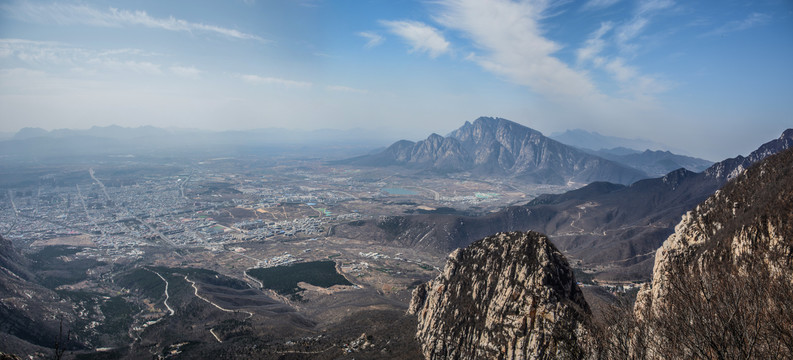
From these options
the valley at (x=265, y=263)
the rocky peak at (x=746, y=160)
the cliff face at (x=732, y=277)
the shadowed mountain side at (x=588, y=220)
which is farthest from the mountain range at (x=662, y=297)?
the rocky peak at (x=746, y=160)

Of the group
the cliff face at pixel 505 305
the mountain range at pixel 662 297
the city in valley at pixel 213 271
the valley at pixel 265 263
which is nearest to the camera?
the mountain range at pixel 662 297

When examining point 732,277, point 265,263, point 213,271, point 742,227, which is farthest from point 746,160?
point 213,271

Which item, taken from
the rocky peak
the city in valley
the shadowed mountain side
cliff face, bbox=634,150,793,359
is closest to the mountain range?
cliff face, bbox=634,150,793,359

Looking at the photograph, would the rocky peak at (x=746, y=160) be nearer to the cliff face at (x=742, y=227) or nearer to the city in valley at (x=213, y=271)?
the city in valley at (x=213, y=271)

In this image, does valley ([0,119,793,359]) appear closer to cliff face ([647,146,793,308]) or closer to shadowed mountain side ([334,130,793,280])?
shadowed mountain side ([334,130,793,280])

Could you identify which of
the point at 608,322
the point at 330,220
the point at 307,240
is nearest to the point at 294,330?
the point at 608,322

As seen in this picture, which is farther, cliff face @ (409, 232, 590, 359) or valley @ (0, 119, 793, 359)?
valley @ (0, 119, 793, 359)

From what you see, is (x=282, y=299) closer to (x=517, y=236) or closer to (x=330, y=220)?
(x=517, y=236)
